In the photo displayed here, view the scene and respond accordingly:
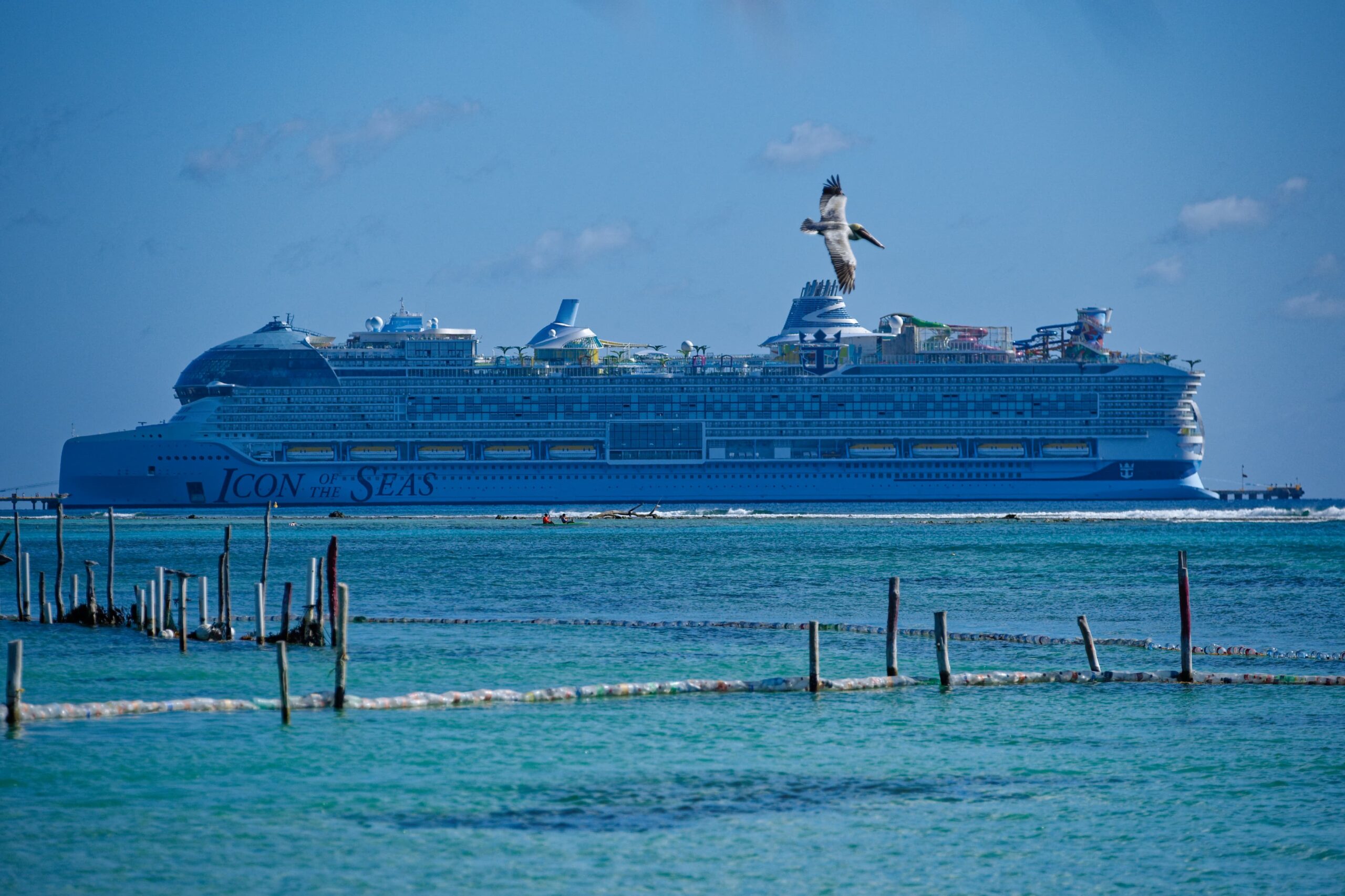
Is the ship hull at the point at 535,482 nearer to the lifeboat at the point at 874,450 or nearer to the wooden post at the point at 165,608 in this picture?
the lifeboat at the point at 874,450

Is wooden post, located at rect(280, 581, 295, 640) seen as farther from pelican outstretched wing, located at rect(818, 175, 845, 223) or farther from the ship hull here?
the ship hull

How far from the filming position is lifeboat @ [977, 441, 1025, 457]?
3593 inches

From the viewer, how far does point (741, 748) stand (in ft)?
55.9

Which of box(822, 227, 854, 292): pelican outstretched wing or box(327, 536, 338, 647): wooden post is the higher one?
box(822, 227, 854, 292): pelican outstretched wing

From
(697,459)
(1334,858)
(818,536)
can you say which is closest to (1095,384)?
(697,459)

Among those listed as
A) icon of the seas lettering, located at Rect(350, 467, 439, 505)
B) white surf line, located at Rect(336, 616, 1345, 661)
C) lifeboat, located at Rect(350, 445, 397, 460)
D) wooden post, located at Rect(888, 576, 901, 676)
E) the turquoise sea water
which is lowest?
the turquoise sea water

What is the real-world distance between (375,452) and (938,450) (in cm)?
3082

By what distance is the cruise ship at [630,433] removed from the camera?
9050 centimetres

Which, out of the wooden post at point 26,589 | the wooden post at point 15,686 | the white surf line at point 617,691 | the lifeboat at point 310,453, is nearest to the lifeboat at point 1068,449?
the lifeboat at point 310,453

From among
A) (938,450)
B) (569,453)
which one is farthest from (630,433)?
(938,450)

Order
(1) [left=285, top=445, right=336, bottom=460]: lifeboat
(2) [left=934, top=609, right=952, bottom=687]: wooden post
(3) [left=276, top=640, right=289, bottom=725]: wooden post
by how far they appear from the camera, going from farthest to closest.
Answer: (1) [left=285, top=445, right=336, bottom=460]: lifeboat < (2) [left=934, top=609, right=952, bottom=687]: wooden post < (3) [left=276, top=640, right=289, bottom=725]: wooden post

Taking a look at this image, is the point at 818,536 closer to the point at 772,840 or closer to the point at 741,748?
the point at 741,748

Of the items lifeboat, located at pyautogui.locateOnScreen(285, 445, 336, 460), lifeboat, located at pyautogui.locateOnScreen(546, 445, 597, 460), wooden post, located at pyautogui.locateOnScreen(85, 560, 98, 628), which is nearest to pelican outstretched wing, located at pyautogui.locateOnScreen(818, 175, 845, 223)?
wooden post, located at pyautogui.locateOnScreen(85, 560, 98, 628)

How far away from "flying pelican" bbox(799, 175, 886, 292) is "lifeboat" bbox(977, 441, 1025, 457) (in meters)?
74.7
